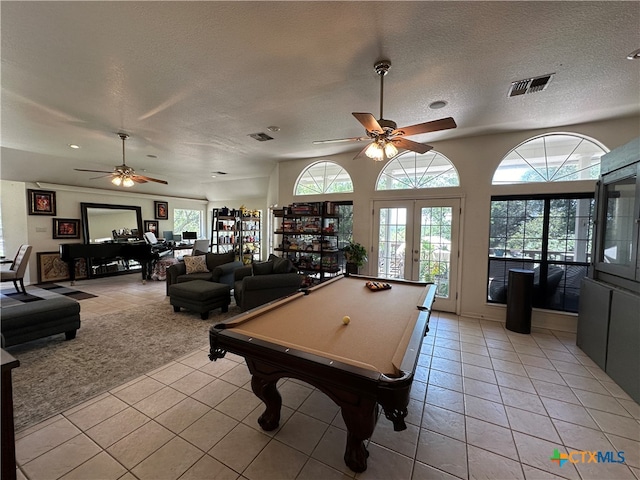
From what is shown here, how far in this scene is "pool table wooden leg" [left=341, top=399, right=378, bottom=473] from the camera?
4.75ft

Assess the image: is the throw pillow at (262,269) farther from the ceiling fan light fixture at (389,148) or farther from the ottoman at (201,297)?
the ceiling fan light fixture at (389,148)

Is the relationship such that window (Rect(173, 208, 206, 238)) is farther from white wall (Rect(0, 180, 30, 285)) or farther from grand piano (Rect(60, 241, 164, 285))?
white wall (Rect(0, 180, 30, 285))

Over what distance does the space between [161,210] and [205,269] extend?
4.77m

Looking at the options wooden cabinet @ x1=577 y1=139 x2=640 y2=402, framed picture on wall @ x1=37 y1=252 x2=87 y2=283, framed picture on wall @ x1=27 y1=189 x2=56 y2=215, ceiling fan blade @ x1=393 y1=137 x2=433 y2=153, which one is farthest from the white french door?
framed picture on wall @ x1=27 y1=189 x2=56 y2=215

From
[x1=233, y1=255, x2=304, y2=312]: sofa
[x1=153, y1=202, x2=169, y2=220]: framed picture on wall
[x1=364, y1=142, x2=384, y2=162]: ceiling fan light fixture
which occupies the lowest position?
[x1=233, y1=255, x2=304, y2=312]: sofa

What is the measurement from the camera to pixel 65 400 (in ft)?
7.34

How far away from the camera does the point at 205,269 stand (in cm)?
549

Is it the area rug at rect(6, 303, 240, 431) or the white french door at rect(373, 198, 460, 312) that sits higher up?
the white french door at rect(373, 198, 460, 312)

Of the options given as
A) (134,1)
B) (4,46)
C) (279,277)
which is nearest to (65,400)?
(279,277)

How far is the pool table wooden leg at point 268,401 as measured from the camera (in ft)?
6.29

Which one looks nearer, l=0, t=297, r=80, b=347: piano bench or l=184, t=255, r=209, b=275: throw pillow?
l=0, t=297, r=80, b=347: piano bench

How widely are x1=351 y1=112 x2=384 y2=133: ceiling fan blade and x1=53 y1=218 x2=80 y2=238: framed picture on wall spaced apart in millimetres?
8362

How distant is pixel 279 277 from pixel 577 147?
4.89m

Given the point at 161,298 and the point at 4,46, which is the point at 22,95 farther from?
the point at 161,298
